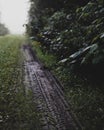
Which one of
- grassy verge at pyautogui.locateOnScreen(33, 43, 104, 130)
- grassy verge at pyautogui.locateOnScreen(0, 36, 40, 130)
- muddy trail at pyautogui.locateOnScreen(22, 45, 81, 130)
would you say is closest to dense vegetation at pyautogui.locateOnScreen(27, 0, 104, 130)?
grassy verge at pyautogui.locateOnScreen(33, 43, 104, 130)

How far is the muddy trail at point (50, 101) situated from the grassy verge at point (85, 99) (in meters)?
0.20

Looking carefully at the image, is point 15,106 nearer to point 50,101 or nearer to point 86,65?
point 50,101

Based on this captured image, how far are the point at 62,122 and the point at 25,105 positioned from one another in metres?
1.22

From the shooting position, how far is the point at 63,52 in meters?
11.2

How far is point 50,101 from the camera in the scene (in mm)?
6805

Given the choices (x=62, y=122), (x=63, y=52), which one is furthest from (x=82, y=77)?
(x=62, y=122)

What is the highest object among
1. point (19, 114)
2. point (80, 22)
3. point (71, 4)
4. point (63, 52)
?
point (71, 4)

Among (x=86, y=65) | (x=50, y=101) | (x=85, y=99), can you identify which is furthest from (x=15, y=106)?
(x=86, y=65)

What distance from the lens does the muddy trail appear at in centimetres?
547

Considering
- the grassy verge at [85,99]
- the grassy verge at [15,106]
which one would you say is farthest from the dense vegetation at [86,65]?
the grassy verge at [15,106]

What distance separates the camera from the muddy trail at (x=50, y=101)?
5.47 meters

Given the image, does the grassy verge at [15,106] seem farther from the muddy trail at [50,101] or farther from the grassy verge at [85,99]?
the grassy verge at [85,99]

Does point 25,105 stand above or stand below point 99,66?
below

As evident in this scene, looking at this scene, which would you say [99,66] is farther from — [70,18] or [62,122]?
[70,18]
